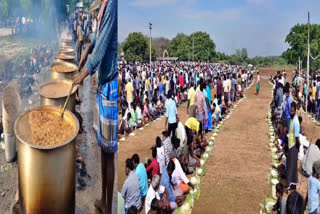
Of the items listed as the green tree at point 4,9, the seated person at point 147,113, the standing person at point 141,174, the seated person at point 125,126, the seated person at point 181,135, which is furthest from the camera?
the seated person at point 147,113

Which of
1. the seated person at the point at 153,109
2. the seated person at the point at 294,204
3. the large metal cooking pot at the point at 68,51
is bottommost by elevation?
the seated person at the point at 294,204

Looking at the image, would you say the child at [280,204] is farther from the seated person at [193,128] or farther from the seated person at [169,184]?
the seated person at [193,128]

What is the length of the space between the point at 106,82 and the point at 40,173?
20.5 inches

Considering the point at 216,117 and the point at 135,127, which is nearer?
the point at 135,127

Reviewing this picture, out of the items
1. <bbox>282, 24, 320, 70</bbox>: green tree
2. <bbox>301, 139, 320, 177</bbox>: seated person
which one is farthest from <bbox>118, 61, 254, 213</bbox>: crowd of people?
<bbox>282, 24, 320, 70</bbox>: green tree

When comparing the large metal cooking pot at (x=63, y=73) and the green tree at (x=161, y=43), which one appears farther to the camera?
the green tree at (x=161, y=43)

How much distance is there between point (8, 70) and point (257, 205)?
5.89 meters

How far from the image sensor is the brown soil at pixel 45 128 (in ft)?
4.37

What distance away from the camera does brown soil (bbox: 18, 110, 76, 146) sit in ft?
4.37

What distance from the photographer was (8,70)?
1.32 meters

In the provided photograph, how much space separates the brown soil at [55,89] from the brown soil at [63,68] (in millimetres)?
57

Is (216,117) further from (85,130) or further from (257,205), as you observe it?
(85,130)

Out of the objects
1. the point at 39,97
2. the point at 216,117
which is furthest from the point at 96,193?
the point at 216,117

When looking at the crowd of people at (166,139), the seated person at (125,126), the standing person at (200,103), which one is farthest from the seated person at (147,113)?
the standing person at (200,103)
